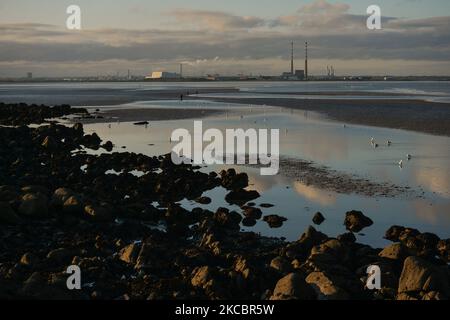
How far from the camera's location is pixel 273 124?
144 feet

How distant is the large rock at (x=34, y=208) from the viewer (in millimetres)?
16125

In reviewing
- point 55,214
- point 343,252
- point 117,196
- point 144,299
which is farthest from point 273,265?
point 117,196

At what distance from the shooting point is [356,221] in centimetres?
1570

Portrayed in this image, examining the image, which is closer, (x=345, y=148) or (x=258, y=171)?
(x=258, y=171)

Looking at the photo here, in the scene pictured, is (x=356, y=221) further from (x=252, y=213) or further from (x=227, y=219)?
(x=227, y=219)

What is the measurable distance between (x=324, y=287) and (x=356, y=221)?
562 cm

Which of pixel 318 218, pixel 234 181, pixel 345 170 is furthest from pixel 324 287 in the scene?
pixel 345 170

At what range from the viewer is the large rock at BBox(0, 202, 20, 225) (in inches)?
607

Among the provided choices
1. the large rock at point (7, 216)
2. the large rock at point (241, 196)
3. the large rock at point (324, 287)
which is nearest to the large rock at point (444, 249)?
the large rock at point (324, 287)

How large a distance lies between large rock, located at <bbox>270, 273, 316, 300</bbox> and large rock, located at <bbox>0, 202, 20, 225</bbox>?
886 cm

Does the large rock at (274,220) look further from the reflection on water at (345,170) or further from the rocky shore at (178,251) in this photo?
the reflection on water at (345,170)

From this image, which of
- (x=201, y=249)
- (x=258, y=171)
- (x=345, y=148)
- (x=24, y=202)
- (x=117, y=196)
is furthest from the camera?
(x=345, y=148)

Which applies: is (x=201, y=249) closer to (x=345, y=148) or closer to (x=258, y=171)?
(x=258, y=171)

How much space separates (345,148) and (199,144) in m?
8.89
